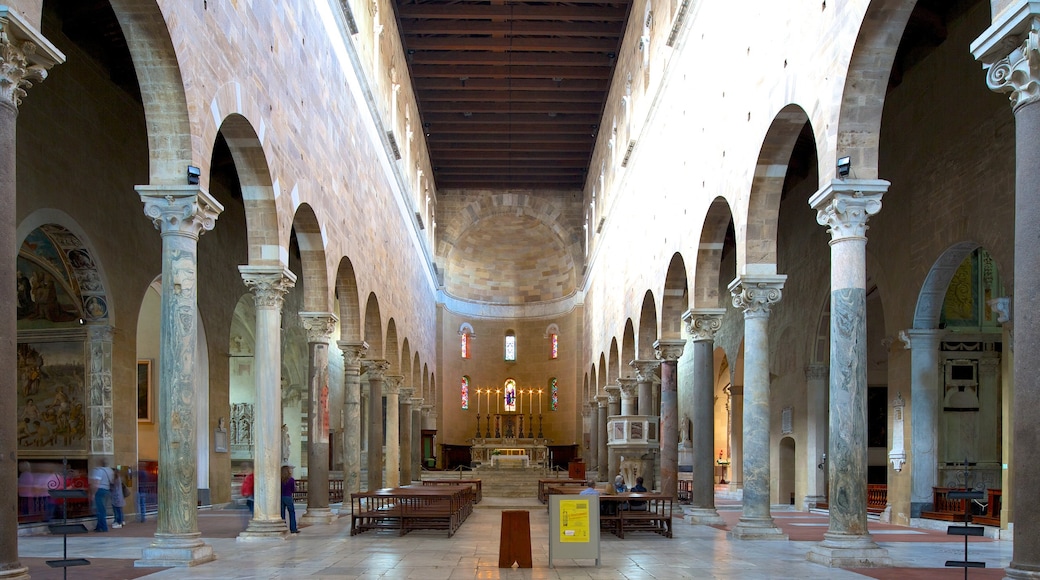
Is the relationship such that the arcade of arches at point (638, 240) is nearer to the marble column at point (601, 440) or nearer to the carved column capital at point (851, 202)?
the carved column capital at point (851, 202)

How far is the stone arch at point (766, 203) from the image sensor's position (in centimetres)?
1523

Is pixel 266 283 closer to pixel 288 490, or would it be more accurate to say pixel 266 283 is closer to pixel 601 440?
pixel 288 490

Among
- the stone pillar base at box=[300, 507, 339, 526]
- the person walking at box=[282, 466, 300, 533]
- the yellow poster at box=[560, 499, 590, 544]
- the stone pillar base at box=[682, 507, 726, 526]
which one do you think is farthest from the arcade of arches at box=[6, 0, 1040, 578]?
the yellow poster at box=[560, 499, 590, 544]

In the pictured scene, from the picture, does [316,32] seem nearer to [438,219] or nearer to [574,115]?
[574,115]

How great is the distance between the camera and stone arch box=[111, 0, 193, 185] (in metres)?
11.0

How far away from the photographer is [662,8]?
24453mm

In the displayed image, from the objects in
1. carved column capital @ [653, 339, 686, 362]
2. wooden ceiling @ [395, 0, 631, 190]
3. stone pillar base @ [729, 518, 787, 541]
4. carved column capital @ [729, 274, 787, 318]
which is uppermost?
wooden ceiling @ [395, 0, 631, 190]

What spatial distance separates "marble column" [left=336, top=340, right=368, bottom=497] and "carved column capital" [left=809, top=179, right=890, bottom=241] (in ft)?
45.3

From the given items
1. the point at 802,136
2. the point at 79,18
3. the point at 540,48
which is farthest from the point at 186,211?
the point at 540,48

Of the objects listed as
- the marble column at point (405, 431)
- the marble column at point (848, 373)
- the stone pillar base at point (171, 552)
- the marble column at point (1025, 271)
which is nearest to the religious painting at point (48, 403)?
the stone pillar base at point (171, 552)

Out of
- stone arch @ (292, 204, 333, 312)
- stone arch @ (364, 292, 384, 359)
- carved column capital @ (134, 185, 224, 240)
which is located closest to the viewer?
carved column capital @ (134, 185, 224, 240)

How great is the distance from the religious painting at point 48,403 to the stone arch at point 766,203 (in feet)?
42.1

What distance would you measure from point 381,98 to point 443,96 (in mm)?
9948

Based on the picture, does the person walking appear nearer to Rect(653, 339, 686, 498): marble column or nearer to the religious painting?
the religious painting
